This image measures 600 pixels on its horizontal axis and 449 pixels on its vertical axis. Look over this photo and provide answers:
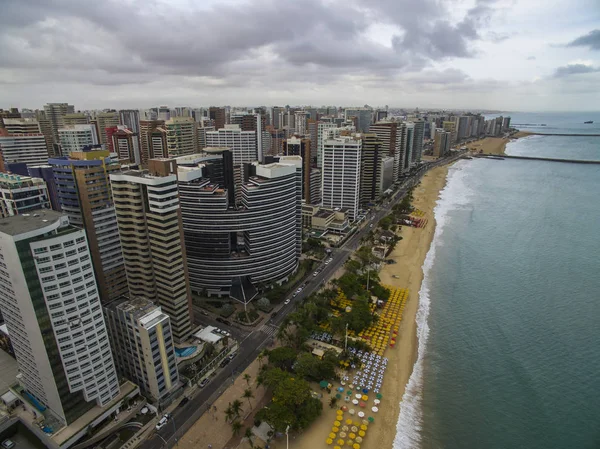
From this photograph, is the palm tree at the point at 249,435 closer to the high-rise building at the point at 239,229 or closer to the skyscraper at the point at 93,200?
the high-rise building at the point at 239,229

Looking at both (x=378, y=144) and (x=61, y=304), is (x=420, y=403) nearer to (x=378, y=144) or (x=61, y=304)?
(x=61, y=304)

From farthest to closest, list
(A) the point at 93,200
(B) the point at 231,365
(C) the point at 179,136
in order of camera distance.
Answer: (C) the point at 179,136 → (B) the point at 231,365 → (A) the point at 93,200

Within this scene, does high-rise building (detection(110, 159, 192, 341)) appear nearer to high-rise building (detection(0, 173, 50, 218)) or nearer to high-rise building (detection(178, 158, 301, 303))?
high-rise building (detection(0, 173, 50, 218))

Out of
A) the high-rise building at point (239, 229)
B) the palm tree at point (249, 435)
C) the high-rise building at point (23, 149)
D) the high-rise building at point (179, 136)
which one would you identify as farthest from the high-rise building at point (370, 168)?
the high-rise building at point (23, 149)

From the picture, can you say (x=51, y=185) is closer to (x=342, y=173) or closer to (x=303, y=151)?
(x=342, y=173)

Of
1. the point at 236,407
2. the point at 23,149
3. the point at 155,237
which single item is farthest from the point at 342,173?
the point at 23,149

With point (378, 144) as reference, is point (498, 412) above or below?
below

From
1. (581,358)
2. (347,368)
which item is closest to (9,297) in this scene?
(347,368)

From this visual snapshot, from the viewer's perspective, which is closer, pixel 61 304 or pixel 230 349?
pixel 61 304
